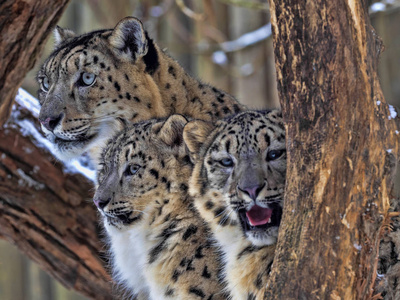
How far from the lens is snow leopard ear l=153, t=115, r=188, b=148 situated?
4.72 m

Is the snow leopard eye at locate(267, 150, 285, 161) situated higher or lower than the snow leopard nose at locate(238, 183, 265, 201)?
higher

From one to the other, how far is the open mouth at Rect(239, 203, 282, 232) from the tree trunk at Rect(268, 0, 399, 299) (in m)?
0.45

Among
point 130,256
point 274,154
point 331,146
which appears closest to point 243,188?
point 274,154

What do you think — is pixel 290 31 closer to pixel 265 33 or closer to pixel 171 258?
pixel 171 258

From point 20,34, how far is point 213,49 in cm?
628

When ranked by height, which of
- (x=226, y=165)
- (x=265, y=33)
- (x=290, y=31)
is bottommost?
(x=226, y=165)

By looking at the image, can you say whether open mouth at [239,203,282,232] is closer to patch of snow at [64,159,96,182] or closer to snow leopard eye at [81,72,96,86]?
snow leopard eye at [81,72,96,86]

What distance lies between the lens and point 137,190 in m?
4.66

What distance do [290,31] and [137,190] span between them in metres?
1.87

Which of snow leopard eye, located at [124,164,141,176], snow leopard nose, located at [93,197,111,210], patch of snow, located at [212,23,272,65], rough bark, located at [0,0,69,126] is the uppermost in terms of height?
patch of snow, located at [212,23,272,65]

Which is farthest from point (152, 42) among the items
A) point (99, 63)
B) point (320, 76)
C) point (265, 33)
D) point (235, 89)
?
point (235, 89)

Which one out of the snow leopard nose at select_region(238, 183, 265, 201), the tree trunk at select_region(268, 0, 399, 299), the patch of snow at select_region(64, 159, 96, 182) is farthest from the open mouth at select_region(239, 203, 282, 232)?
the patch of snow at select_region(64, 159, 96, 182)

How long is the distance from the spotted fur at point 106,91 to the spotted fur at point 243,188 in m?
1.10

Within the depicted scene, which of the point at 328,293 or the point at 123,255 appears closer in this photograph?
the point at 328,293
